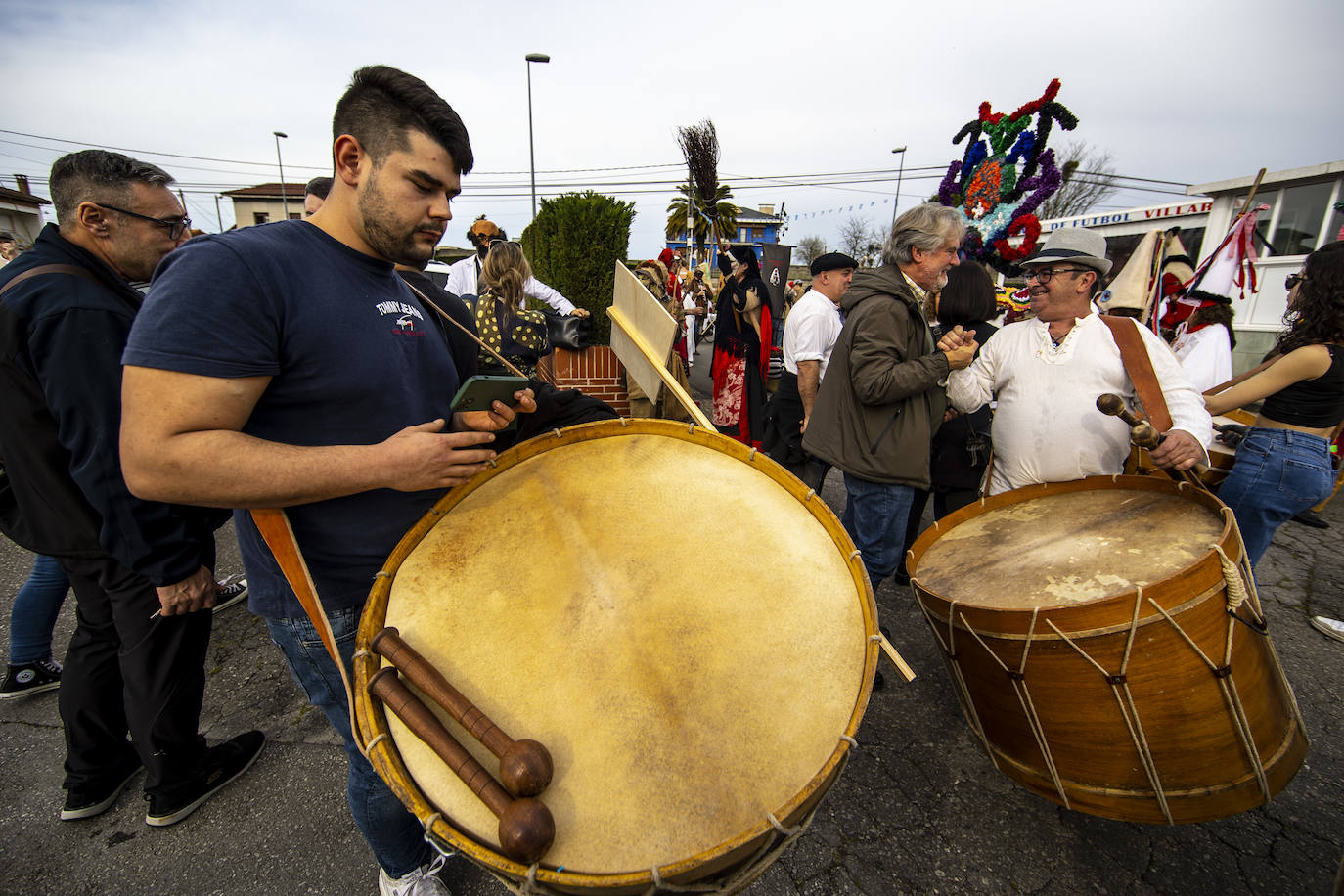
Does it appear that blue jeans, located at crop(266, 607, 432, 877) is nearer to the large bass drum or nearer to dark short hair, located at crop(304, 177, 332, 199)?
the large bass drum

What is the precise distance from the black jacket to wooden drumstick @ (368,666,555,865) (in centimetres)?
117

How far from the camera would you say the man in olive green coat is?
2387 millimetres

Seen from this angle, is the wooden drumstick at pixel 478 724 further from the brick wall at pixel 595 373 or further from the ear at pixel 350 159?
the brick wall at pixel 595 373

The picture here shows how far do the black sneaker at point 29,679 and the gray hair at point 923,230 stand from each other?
4.24 m

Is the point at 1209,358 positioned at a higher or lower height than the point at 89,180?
lower

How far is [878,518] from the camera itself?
102 inches

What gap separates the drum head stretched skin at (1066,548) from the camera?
151 cm

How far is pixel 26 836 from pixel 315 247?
93.0 inches

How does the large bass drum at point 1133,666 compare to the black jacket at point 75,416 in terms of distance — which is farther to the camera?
the black jacket at point 75,416

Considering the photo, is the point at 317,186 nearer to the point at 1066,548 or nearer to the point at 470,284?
the point at 470,284

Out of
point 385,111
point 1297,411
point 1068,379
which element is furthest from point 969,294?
point 385,111

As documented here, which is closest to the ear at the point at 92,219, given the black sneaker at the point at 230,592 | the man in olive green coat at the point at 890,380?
the black sneaker at the point at 230,592

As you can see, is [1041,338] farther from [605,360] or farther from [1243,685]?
[605,360]

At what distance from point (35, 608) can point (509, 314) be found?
283cm
